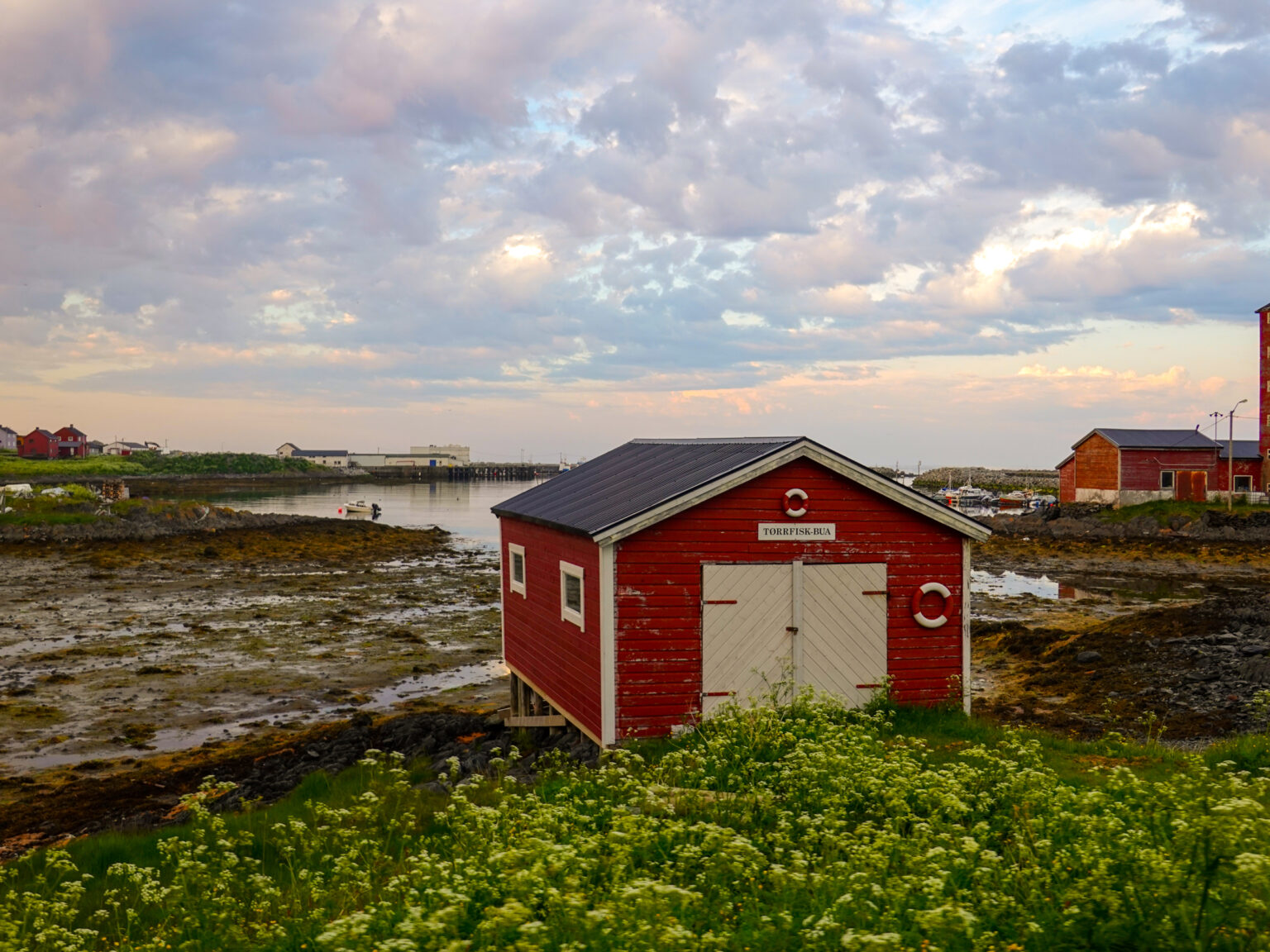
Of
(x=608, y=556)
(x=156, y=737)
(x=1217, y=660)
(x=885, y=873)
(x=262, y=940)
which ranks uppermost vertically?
(x=608, y=556)

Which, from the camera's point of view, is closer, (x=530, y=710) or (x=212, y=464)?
(x=530, y=710)

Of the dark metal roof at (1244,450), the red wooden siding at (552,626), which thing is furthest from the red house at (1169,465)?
the red wooden siding at (552,626)

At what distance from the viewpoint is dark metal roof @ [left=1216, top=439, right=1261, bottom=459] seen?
64119 millimetres

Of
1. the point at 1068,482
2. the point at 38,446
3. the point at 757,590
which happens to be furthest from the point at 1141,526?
the point at 38,446

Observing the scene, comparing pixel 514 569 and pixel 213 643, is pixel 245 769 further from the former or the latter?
pixel 213 643

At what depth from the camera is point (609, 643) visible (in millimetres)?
13688

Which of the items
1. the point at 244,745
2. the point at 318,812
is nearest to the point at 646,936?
the point at 318,812

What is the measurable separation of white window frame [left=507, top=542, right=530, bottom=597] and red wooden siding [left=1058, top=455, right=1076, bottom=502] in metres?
63.3

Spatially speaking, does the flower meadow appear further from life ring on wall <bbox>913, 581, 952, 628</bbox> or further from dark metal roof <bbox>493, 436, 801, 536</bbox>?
dark metal roof <bbox>493, 436, 801, 536</bbox>

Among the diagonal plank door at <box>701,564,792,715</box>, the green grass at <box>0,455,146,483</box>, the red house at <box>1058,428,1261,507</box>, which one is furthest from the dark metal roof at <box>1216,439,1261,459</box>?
the green grass at <box>0,455,146,483</box>

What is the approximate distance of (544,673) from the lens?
56.6 ft

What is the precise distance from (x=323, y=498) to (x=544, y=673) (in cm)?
11398

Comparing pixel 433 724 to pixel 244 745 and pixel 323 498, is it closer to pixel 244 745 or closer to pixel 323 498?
pixel 244 745

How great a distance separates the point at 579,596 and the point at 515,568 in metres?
4.35
